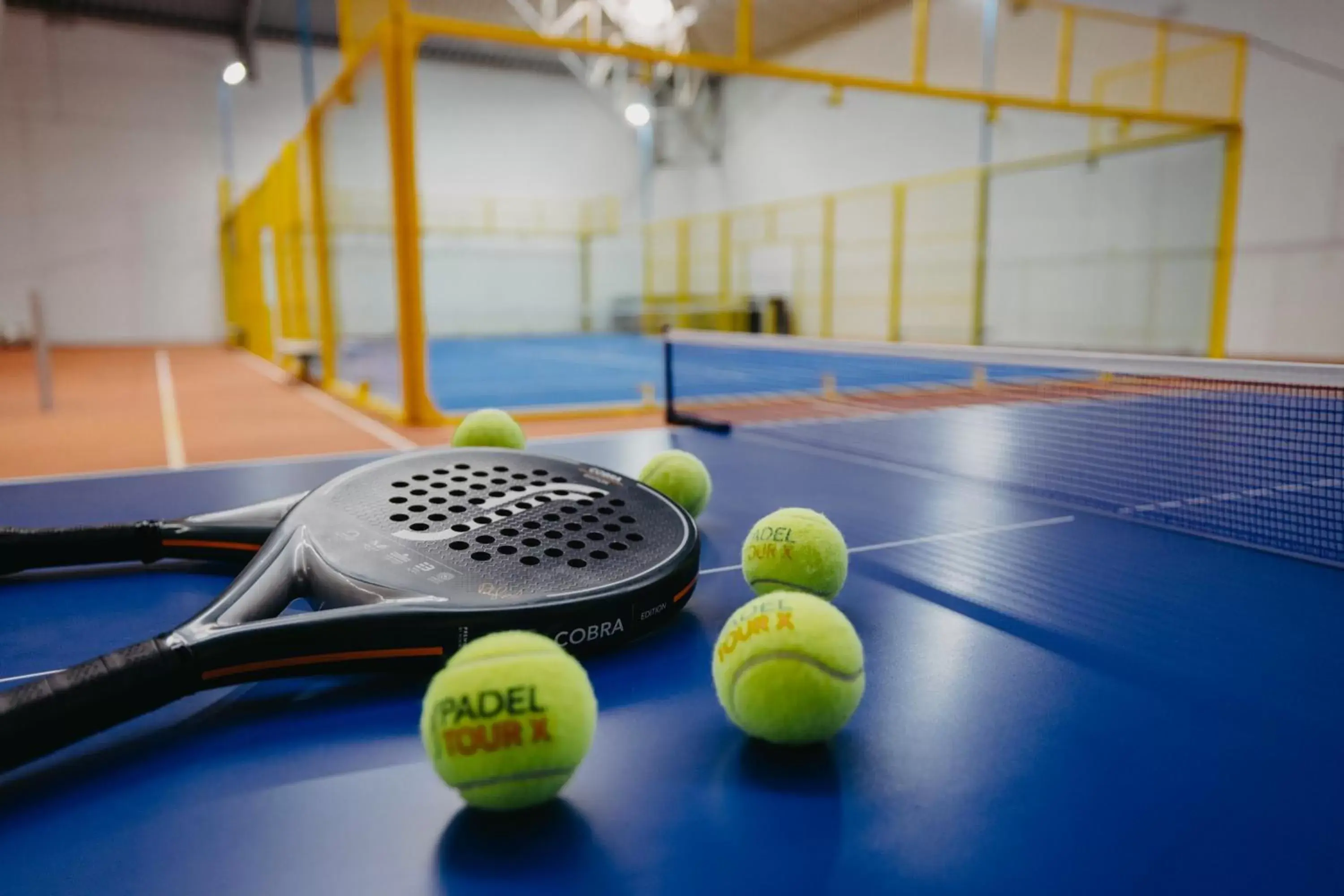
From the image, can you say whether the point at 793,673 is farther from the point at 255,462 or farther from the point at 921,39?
the point at 921,39

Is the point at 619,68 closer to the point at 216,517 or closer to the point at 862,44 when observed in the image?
the point at 862,44

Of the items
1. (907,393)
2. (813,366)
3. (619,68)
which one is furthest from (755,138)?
(907,393)

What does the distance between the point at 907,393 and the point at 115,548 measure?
5.75 meters

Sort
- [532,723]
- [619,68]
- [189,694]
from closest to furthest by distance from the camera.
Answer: [532,723], [189,694], [619,68]

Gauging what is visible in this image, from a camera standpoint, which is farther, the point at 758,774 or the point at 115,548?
the point at 115,548

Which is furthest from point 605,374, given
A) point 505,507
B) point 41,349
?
point 505,507

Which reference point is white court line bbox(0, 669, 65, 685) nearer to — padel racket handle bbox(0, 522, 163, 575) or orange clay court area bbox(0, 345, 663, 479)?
padel racket handle bbox(0, 522, 163, 575)

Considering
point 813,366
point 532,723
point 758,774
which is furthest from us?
point 813,366

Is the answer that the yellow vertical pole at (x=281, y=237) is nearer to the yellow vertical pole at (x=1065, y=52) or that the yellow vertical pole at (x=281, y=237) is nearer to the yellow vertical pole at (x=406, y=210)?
the yellow vertical pole at (x=406, y=210)

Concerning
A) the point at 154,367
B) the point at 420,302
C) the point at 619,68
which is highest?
the point at 619,68

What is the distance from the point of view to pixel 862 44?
16.3m

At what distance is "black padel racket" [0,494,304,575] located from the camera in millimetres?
2066

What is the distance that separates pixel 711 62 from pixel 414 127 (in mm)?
2052

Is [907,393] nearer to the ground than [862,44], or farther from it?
nearer to the ground
